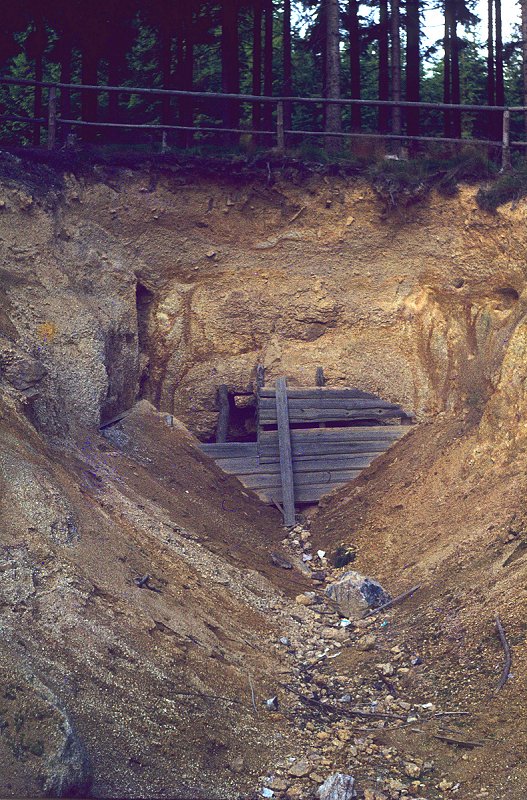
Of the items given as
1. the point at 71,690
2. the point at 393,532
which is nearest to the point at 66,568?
the point at 71,690

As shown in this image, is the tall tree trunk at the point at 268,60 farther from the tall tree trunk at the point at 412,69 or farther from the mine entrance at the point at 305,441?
the mine entrance at the point at 305,441

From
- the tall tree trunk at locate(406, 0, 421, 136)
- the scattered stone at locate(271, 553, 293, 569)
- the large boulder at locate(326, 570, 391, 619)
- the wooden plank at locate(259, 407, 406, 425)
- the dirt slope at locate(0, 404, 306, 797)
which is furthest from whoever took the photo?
the tall tree trunk at locate(406, 0, 421, 136)

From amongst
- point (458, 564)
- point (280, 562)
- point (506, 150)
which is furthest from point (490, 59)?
point (458, 564)

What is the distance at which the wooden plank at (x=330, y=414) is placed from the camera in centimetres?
1722

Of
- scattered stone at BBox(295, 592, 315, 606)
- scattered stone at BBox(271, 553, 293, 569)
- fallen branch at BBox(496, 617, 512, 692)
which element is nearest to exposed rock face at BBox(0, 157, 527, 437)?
scattered stone at BBox(271, 553, 293, 569)

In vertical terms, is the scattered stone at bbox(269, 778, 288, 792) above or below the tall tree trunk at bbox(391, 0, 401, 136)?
below

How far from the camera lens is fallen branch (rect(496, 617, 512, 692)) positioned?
10.4m

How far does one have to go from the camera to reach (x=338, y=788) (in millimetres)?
8758

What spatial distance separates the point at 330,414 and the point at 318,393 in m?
0.43

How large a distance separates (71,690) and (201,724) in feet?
4.17

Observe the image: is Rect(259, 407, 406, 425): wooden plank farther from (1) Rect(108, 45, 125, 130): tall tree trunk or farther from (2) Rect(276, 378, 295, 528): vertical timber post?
(1) Rect(108, 45, 125, 130): tall tree trunk

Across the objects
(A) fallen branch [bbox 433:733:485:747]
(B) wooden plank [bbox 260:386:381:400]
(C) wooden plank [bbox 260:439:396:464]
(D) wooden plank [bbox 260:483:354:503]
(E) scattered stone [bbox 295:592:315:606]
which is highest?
(B) wooden plank [bbox 260:386:381:400]

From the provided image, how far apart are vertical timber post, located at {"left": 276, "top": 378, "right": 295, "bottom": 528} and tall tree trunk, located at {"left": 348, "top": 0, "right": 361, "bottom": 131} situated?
811 cm

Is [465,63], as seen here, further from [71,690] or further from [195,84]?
[71,690]
